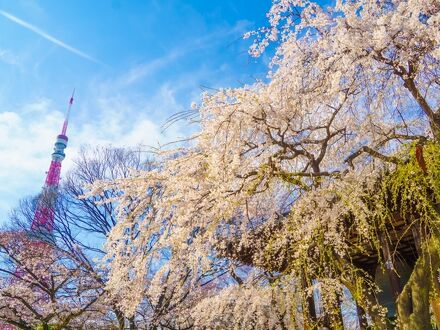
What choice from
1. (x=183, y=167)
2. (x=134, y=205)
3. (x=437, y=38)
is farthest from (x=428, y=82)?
(x=134, y=205)

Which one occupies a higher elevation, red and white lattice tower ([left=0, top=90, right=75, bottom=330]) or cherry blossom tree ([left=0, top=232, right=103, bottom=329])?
red and white lattice tower ([left=0, top=90, right=75, bottom=330])

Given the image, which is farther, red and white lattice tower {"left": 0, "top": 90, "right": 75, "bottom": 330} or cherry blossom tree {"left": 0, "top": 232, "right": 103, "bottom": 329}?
red and white lattice tower {"left": 0, "top": 90, "right": 75, "bottom": 330}

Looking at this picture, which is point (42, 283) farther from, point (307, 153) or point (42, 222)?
point (307, 153)

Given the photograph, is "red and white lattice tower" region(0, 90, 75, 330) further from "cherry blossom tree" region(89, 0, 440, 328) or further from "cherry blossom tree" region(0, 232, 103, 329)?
"cherry blossom tree" region(89, 0, 440, 328)

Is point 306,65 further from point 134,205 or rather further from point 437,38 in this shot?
point 134,205

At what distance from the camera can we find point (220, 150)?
11.9 feet

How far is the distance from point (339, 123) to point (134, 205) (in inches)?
117

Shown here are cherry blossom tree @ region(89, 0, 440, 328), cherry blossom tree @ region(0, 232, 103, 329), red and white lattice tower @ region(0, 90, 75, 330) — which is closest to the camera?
cherry blossom tree @ region(89, 0, 440, 328)

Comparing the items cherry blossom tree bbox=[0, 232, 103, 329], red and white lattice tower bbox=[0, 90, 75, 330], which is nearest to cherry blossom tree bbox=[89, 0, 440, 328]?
cherry blossom tree bbox=[0, 232, 103, 329]

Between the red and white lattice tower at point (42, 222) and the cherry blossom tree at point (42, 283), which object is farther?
the red and white lattice tower at point (42, 222)

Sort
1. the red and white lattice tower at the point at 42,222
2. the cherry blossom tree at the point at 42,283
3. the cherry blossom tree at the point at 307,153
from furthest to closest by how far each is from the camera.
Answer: the red and white lattice tower at the point at 42,222
the cherry blossom tree at the point at 42,283
the cherry blossom tree at the point at 307,153

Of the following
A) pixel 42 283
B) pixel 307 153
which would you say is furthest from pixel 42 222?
pixel 307 153

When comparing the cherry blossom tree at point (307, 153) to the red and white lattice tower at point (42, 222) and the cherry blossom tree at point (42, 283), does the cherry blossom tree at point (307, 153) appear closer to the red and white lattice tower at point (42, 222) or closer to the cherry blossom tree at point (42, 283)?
the cherry blossom tree at point (42, 283)

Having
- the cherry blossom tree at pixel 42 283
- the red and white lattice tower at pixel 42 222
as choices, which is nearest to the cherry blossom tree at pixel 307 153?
the cherry blossom tree at pixel 42 283
